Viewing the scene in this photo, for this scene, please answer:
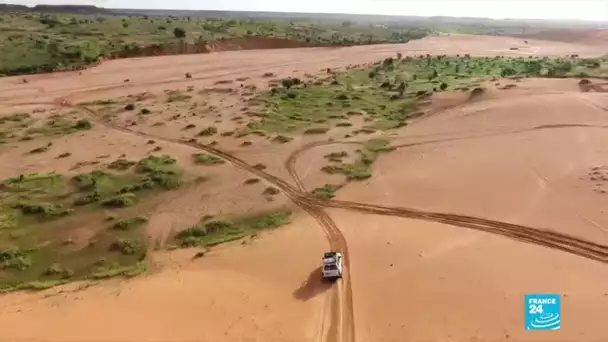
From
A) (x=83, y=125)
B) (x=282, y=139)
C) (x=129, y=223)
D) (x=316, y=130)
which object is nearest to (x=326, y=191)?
(x=282, y=139)

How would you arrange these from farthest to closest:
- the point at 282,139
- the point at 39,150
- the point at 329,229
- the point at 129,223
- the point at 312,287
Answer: the point at 282,139
the point at 39,150
the point at 129,223
the point at 329,229
the point at 312,287

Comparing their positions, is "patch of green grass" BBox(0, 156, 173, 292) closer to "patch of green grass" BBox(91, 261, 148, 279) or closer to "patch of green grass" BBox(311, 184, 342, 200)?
"patch of green grass" BBox(91, 261, 148, 279)

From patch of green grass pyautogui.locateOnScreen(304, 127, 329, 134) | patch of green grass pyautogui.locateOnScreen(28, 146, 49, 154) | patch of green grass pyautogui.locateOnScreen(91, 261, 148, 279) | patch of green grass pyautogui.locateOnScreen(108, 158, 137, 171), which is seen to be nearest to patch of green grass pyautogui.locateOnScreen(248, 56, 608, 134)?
patch of green grass pyautogui.locateOnScreen(304, 127, 329, 134)

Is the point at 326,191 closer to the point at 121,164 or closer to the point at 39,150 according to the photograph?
the point at 121,164

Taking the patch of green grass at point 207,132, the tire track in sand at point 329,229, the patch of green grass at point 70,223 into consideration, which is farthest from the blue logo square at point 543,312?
the patch of green grass at point 207,132

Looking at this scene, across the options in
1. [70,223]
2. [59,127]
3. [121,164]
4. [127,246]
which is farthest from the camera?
[59,127]

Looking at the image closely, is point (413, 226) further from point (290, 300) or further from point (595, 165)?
point (595, 165)
